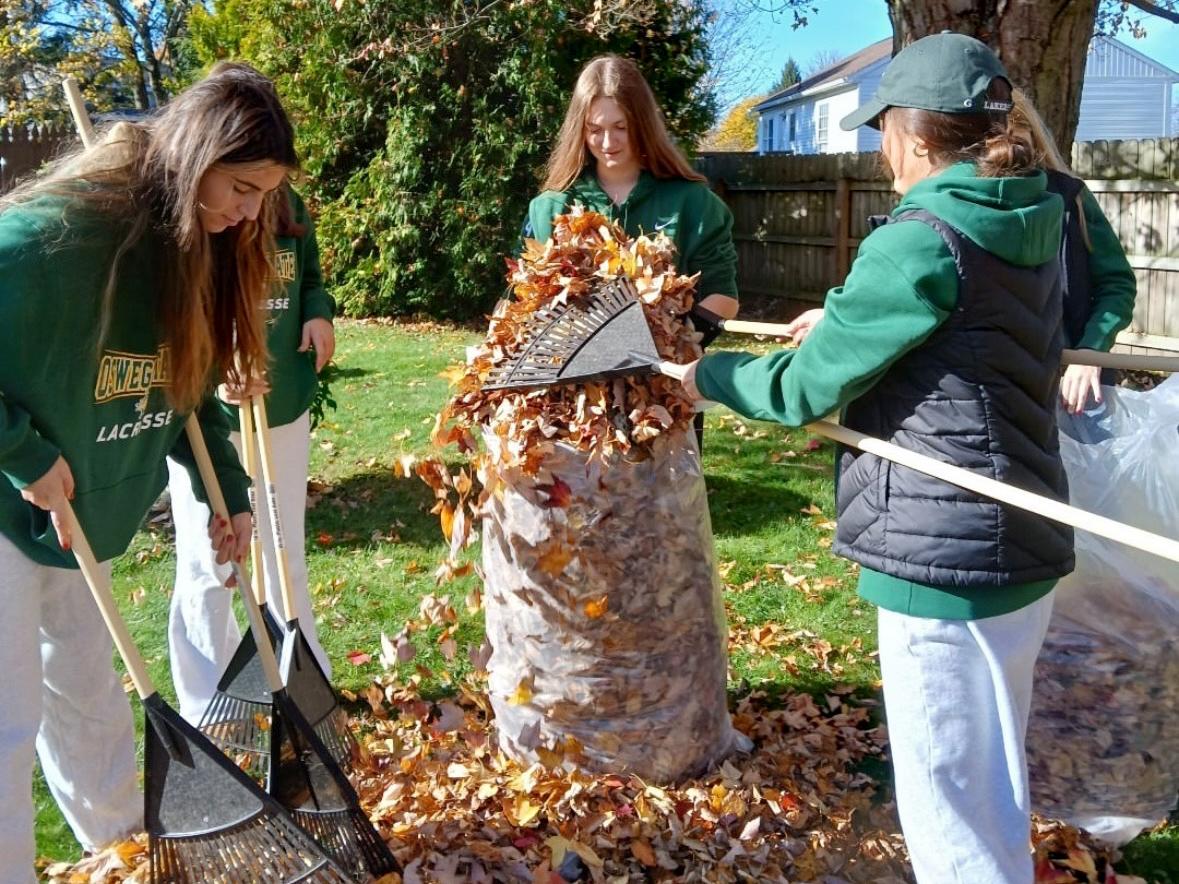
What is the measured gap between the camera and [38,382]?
2.18 metres

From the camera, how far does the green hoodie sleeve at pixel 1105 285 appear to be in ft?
10.1

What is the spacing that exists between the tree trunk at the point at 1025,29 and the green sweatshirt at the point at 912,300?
2.89m

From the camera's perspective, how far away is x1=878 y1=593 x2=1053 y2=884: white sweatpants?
7.26 feet

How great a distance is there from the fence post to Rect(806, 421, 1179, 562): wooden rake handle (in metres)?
11.2

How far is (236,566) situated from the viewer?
109 inches

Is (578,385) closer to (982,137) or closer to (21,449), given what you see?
(982,137)

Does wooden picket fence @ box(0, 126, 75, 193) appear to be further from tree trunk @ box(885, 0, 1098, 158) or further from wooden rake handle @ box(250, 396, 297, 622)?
wooden rake handle @ box(250, 396, 297, 622)

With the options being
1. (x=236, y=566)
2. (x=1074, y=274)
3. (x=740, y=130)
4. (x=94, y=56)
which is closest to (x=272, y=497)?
(x=236, y=566)

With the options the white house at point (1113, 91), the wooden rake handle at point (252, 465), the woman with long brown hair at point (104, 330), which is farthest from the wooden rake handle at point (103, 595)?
the white house at point (1113, 91)

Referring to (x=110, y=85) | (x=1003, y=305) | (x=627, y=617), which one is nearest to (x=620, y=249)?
(x=627, y=617)

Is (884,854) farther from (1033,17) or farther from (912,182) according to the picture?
(1033,17)

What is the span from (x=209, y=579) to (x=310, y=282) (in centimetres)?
99

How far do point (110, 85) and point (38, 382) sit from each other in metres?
30.9

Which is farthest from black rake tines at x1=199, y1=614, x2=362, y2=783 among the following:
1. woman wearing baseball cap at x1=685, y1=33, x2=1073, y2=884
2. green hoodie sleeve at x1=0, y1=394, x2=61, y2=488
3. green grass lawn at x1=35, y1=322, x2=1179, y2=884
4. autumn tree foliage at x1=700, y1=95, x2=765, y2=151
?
autumn tree foliage at x1=700, y1=95, x2=765, y2=151
